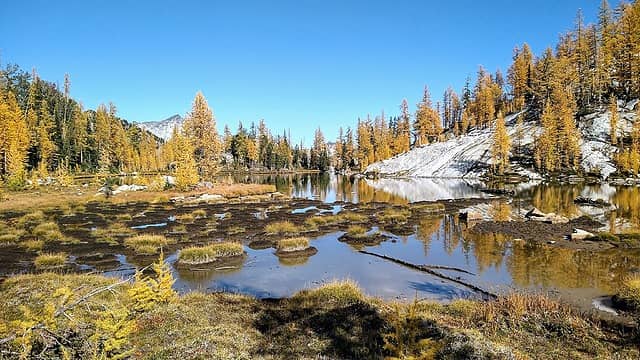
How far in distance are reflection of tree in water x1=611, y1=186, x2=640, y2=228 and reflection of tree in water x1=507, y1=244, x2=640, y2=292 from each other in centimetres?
1567

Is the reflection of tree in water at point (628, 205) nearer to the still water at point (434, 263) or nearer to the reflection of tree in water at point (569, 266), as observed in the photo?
the still water at point (434, 263)

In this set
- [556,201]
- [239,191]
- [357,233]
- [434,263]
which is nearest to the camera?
[434,263]

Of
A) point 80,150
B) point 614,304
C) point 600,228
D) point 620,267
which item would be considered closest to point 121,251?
point 614,304

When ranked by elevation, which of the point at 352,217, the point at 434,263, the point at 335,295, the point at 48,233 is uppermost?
the point at 352,217

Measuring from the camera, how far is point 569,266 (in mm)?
24703

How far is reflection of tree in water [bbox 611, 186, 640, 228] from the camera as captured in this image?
137 ft

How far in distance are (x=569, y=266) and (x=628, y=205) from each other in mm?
37643

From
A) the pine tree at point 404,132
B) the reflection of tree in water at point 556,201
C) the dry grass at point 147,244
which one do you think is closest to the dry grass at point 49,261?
the dry grass at point 147,244

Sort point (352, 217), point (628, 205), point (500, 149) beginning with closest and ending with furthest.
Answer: point (352, 217) < point (628, 205) < point (500, 149)

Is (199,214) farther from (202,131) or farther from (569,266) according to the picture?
(202,131)

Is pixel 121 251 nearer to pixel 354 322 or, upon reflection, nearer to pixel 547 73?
pixel 354 322

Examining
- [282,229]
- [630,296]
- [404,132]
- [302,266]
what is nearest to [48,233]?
[282,229]

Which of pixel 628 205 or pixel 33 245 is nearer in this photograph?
pixel 33 245

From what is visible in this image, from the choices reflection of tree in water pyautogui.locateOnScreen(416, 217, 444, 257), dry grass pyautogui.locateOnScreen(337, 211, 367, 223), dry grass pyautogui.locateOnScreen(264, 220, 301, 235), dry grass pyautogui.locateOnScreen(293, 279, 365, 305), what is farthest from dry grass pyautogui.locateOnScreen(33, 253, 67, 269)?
dry grass pyautogui.locateOnScreen(337, 211, 367, 223)
